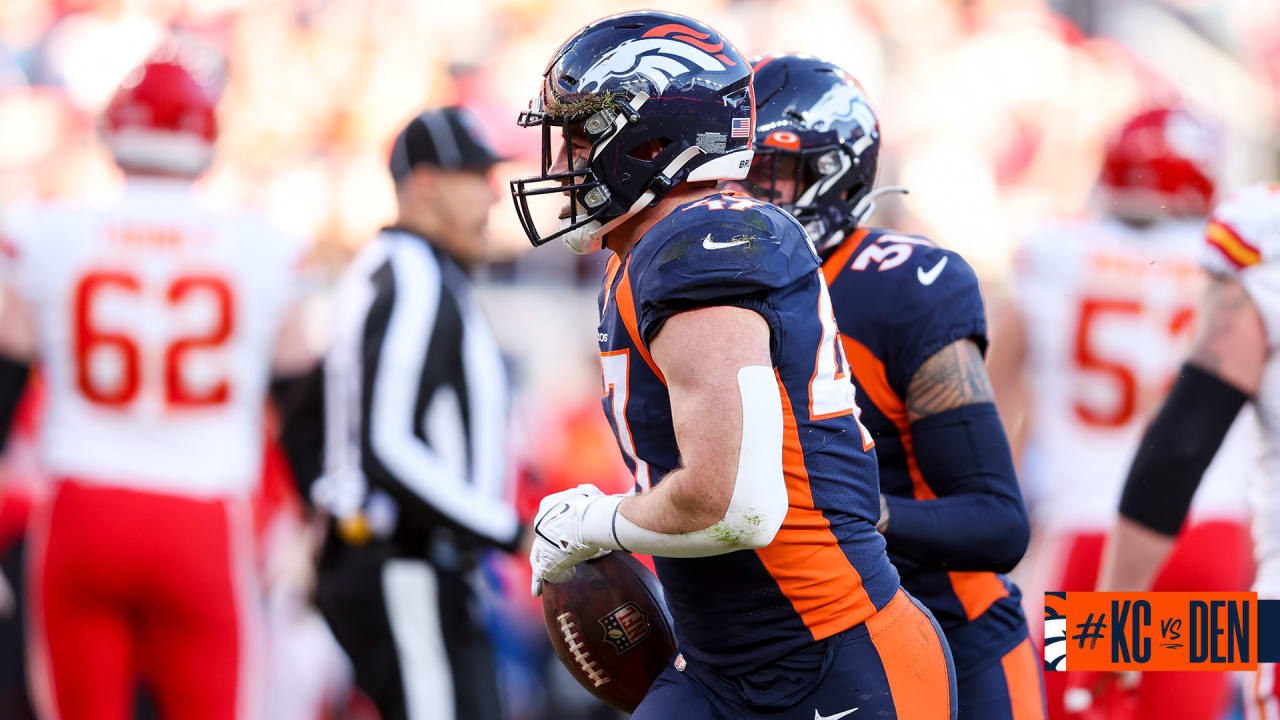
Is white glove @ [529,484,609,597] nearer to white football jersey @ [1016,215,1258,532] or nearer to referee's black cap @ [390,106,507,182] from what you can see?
referee's black cap @ [390,106,507,182]

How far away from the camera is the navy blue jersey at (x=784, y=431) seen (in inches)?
80.1

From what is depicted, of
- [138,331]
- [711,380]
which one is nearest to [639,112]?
[711,380]

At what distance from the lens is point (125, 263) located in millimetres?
4445

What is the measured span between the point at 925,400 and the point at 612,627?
2.18 feet

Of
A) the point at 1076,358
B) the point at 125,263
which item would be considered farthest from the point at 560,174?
the point at 1076,358

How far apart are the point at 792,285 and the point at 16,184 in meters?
9.78

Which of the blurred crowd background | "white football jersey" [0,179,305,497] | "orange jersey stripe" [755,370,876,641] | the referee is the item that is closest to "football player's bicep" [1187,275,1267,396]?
"orange jersey stripe" [755,370,876,641]

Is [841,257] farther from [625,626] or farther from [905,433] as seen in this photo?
[625,626]

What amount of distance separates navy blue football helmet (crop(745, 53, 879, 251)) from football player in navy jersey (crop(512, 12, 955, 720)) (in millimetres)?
407

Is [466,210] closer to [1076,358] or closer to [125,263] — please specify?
[125,263]

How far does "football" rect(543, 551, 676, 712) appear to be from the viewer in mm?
2367

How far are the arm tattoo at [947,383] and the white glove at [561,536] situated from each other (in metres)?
0.61

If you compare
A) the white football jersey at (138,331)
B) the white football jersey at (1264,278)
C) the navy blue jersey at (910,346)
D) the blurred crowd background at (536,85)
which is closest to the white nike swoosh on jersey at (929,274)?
the navy blue jersey at (910,346)

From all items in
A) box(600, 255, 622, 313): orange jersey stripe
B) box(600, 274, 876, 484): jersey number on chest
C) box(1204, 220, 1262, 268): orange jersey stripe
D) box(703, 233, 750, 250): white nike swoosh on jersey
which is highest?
box(703, 233, 750, 250): white nike swoosh on jersey
